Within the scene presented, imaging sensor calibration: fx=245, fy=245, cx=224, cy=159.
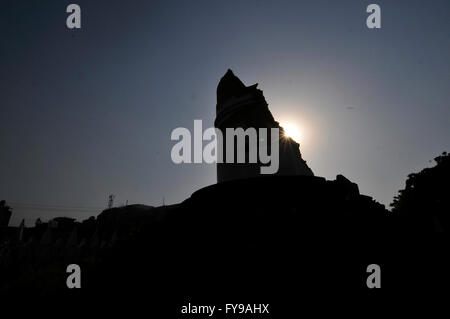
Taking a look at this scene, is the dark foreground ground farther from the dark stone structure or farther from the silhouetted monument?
the dark stone structure

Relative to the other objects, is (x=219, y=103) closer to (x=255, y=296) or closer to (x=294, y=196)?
(x=294, y=196)

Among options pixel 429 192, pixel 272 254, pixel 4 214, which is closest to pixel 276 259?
pixel 272 254

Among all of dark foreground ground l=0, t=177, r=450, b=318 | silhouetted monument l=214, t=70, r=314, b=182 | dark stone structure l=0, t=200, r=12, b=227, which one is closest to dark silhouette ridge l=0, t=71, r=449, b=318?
dark foreground ground l=0, t=177, r=450, b=318

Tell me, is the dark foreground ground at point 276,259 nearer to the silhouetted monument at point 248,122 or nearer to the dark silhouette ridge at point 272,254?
the dark silhouette ridge at point 272,254

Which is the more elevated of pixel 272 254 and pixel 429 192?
pixel 429 192

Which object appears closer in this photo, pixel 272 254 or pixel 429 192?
pixel 272 254

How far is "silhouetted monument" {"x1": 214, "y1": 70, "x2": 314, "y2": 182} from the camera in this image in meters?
14.7

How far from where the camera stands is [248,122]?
1559cm

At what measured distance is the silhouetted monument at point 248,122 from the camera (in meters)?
14.7

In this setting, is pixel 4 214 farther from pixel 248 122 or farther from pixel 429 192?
pixel 429 192

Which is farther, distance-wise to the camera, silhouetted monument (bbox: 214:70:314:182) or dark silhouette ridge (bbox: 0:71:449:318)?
silhouetted monument (bbox: 214:70:314:182)
